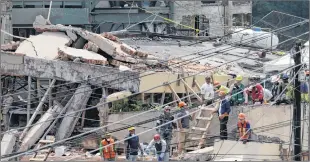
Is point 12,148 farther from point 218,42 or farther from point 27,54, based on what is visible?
point 218,42

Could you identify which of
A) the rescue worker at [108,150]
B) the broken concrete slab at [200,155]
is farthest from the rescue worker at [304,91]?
the rescue worker at [108,150]

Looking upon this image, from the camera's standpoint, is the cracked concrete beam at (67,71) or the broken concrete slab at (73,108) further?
the cracked concrete beam at (67,71)

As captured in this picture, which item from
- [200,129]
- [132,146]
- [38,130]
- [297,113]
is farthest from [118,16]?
[297,113]

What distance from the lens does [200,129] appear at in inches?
953

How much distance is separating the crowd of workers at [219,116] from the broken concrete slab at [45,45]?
5.59 metres

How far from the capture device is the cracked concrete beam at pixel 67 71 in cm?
2727

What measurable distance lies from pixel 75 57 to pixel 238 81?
21.2ft

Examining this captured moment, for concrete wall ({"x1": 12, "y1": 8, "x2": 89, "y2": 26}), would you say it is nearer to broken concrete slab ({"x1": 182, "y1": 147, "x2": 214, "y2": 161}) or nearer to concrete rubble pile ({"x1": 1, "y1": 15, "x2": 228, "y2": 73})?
concrete rubble pile ({"x1": 1, "y1": 15, "x2": 228, "y2": 73})

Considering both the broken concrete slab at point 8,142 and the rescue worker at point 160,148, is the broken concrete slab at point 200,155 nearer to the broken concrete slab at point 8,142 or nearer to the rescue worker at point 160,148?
the rescue worker at point 160,148

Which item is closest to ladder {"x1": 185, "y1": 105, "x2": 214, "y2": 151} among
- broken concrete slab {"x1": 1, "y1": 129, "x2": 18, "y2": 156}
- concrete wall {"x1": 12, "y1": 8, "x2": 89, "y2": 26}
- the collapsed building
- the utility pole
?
the collapsed building

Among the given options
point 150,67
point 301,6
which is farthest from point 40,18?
point 301,6

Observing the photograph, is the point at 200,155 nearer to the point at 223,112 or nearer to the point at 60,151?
the point at 223,112

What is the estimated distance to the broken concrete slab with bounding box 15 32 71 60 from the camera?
93.8 feet

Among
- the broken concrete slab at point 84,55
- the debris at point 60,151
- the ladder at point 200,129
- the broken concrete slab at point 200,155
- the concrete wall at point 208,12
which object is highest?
the concrete wall at point 208,12
